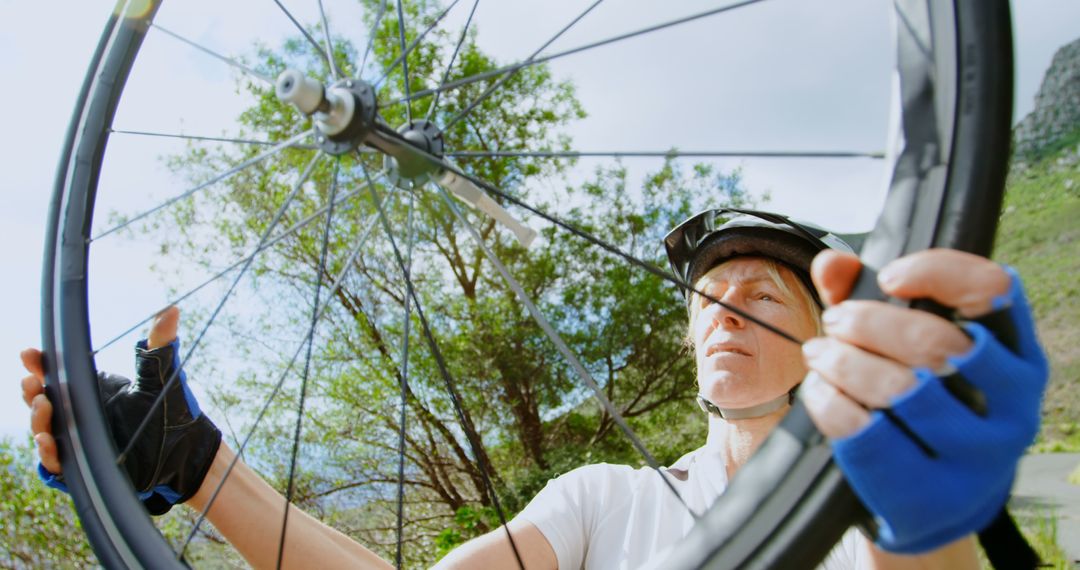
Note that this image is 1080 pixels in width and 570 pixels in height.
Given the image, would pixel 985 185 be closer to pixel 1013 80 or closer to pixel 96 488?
pixel 1013 80

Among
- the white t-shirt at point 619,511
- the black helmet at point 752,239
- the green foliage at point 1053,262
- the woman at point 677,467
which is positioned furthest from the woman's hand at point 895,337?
the green foliage at point 1053,262

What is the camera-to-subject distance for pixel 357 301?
5383 mm

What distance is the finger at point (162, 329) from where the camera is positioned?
1.00 meters

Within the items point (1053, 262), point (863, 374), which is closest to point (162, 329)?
point (863, 374)

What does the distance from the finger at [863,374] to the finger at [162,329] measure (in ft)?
2.86

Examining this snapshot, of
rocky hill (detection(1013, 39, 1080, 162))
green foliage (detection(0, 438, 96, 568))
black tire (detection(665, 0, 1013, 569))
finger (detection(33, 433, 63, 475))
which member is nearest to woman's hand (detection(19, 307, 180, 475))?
finger (detection(33, 433, 63, 475))

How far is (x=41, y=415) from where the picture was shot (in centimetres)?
86

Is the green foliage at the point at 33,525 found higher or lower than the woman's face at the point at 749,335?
higher

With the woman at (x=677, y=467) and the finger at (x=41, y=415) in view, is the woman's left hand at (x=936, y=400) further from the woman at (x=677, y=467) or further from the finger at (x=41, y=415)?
the finger at (x=41, y=415)

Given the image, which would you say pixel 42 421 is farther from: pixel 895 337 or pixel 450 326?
pixel 450 326

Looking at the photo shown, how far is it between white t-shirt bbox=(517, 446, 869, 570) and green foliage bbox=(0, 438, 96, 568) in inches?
155

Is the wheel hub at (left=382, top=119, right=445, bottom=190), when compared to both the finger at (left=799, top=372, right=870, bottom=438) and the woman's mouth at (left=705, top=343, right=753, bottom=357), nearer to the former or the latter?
the finger at (left=799, top=372, right=870, bottom=438)

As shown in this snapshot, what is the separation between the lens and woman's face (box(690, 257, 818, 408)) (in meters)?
1.08

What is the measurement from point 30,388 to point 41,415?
0.05m
